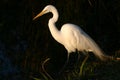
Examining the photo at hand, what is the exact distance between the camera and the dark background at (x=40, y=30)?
9.14 metres

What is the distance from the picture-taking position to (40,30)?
34.3ft

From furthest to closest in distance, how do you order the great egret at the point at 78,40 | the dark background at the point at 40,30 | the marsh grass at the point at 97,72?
the dark background at the point at 40,30, the great egret at the point at 78,40, the marsh grass at the point at 97,72

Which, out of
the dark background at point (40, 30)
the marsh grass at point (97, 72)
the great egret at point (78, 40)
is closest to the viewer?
the marsh grass at point (97, 72)

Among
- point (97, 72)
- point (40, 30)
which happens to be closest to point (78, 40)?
point (97, 72)

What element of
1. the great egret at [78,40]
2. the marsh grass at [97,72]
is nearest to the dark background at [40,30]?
the great egret at [78,40]

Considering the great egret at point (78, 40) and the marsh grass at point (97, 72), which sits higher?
the great egret at point (78, 40)

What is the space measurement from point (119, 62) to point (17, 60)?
3.11m

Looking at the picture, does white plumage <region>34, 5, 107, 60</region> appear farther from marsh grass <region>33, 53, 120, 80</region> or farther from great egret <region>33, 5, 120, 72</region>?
marsh grass <region>33, 53, 120, 80</region>

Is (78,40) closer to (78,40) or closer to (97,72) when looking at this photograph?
(78,40)

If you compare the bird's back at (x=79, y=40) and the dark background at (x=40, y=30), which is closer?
the bird's back at (x=79, y=40)

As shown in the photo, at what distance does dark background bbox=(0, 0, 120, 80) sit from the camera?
360 inches

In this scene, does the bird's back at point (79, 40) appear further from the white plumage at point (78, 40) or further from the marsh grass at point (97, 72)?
the marsh grass at point (97, 72)

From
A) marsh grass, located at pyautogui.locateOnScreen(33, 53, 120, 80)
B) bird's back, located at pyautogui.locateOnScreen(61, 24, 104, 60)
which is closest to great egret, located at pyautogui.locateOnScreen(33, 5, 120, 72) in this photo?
bird's back, located at pyautogui.locateOnScreen(61, 24, 104, 60)

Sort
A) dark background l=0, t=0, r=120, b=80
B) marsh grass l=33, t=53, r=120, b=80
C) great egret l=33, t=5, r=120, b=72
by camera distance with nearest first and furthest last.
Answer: marsh grass l=33, t=53, r=120, b=80, great egret l=33, t=5, r=120, b=72, dark background l=0, t=0, r=120, b=80
